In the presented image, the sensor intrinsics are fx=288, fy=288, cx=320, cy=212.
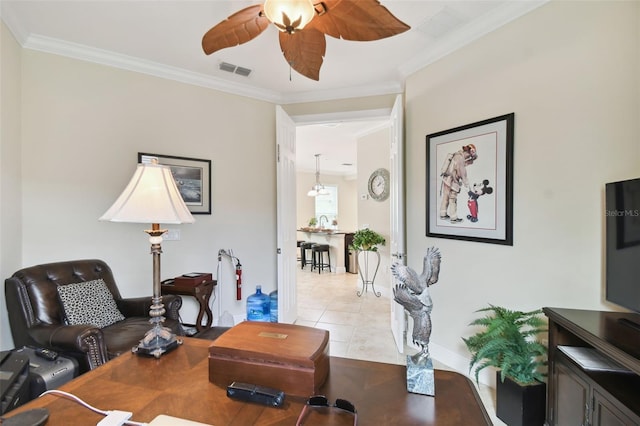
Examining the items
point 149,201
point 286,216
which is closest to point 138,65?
point 286,216

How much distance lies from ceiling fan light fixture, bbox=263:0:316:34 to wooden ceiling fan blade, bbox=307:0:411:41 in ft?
0.63

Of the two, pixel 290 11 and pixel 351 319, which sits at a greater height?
pixel 290 11

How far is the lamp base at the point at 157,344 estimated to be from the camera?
1171mm

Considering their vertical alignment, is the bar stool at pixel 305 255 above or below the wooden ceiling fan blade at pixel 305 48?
below

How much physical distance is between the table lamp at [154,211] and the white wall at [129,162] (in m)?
1.85

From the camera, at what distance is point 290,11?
115 centimetres

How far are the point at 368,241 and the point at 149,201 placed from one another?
3948mm

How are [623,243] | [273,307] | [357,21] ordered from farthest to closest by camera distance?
[273,307] < [623,243] < [357,21]

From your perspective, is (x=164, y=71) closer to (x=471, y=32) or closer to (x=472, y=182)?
(x=471, y=32)

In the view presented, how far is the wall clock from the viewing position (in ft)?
16.1

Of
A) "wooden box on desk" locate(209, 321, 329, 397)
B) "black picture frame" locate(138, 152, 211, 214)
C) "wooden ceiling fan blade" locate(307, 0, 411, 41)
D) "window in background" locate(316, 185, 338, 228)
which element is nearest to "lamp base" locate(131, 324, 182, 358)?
"wooden box on desk" locate(209, 321, 329, 397)

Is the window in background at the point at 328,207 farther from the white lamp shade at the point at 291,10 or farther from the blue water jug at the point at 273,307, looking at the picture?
the white lamp shade at the point at 291,10

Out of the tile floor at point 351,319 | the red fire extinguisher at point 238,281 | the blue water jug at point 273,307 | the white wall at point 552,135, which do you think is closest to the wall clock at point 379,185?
the tile floor at point 351,319

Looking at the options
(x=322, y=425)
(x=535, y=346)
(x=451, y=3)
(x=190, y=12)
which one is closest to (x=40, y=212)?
(x=190, y=12)
